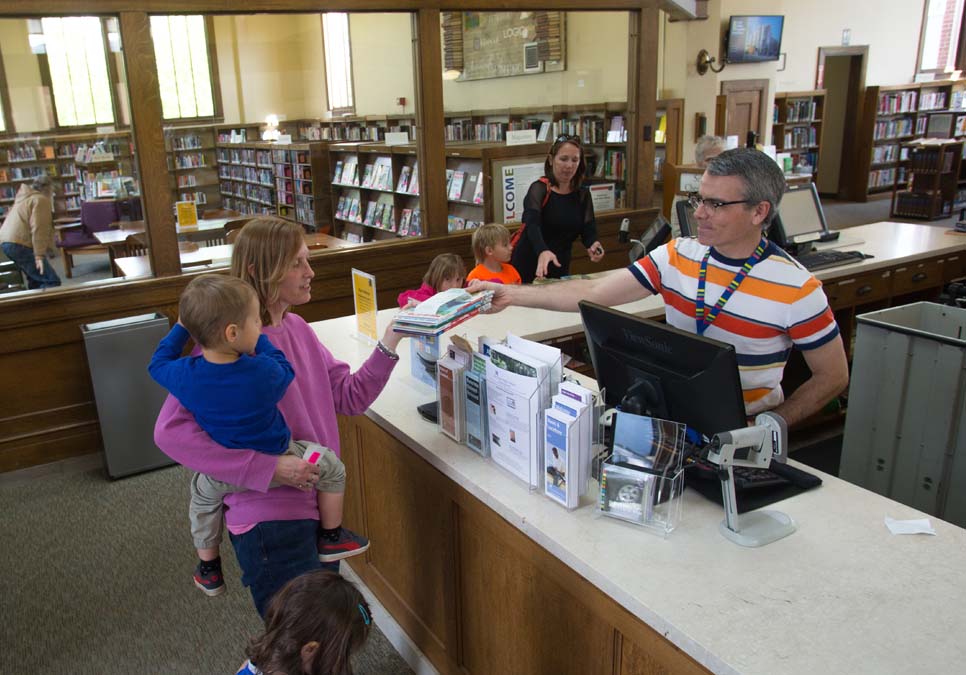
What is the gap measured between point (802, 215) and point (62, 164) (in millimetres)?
4483

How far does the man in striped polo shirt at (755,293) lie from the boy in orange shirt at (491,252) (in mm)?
1570

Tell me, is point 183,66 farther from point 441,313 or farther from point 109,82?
point 441,313

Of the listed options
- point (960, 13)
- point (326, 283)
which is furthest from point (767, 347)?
point (960, 13)

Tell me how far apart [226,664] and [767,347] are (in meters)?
2.05

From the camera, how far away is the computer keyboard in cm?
416

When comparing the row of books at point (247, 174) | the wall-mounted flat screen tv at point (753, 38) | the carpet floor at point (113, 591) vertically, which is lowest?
the carpet floor at point (113, 591)

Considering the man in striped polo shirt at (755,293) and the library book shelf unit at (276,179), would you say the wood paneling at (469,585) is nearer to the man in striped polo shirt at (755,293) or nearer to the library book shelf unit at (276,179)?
the man in striped polo shirt at (755,293)

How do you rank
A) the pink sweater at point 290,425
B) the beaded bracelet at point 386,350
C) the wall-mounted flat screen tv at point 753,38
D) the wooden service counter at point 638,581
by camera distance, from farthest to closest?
the wall-mounted flat screen tv at point 753,38
the beaded bracelet at point 386,350
the pink sweater at point 290,425
the wooden service counter at point 638,581

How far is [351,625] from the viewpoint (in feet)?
4.81

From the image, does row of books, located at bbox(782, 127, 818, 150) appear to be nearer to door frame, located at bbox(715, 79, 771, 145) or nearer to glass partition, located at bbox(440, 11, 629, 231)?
door frame, located at bbox(715, 79, 771, 145)

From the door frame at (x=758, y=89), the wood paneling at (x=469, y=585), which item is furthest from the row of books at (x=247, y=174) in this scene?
the door frame at (x=758, y=89)

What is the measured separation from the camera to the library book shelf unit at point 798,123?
11.5 m

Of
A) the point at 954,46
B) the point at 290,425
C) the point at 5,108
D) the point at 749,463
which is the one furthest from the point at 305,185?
the point at 954,46

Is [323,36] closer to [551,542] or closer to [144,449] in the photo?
[144,449]
